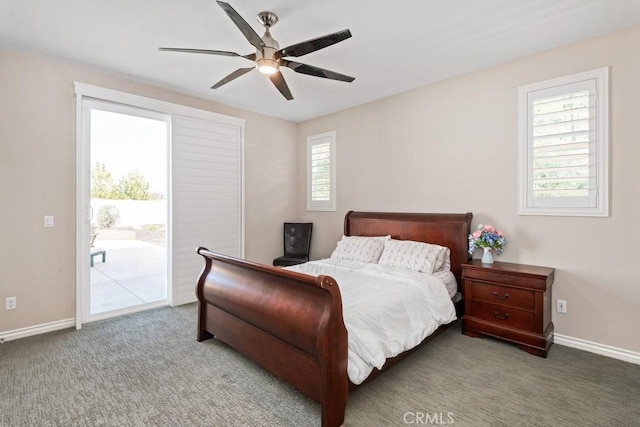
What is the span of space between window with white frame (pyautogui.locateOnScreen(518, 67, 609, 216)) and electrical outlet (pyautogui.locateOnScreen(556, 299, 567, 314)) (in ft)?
2.78

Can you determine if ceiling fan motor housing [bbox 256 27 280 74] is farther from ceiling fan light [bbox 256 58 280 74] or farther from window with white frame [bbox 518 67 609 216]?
window with white frame [bbox 518 67 609 216]

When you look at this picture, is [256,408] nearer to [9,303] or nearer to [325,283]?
[325,283]

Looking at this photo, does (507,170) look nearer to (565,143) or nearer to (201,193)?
(565,143)

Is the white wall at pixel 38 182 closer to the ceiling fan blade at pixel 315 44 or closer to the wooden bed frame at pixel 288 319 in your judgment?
the wooden bed frame at pixel 288 319

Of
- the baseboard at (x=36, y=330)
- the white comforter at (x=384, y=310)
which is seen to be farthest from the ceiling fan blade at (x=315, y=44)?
the baseboard at (x=36, y=330)

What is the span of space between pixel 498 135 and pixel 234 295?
10.3 feet

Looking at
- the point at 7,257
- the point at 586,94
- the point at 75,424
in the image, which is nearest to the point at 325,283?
the point at 75,424

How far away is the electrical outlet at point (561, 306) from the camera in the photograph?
2.99m

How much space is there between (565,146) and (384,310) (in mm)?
2352

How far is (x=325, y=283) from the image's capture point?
1.83 meters

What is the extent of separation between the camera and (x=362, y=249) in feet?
12.9

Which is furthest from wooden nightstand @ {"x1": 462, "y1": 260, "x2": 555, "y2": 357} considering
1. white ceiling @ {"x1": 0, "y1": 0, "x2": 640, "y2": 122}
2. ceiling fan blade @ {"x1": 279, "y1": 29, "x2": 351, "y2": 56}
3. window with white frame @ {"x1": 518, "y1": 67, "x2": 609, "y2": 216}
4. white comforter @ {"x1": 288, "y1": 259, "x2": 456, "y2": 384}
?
ceiling fan blade @ {"x1": 279, "y1": 29, "x2": 351, "y2": 56}

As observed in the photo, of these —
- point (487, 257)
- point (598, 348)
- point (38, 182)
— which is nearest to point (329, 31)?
point (487, 257)

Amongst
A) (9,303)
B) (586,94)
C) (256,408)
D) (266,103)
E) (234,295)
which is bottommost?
(256,408)
